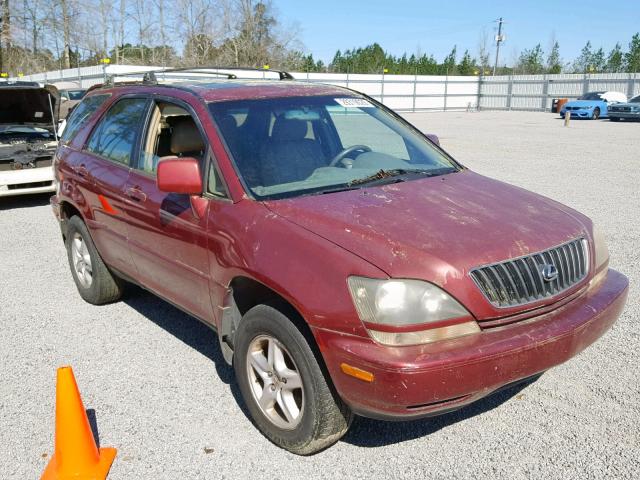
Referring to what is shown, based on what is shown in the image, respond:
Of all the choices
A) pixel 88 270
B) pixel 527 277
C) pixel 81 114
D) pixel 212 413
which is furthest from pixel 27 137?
pixel 527 277

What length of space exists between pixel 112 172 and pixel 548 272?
123 inches

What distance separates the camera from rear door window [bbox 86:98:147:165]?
443 cm

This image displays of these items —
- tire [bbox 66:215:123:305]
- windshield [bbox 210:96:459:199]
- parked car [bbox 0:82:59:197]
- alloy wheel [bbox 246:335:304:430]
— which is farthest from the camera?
parked car [bbox 0:82:59:197]

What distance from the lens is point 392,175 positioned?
3.76 meters

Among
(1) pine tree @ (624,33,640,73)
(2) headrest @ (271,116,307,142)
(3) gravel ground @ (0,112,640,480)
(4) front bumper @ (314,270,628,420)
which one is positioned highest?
(1) pine tree @ (624,33,640,73)

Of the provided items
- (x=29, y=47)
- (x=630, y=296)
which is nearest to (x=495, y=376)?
(x=630, y=296)

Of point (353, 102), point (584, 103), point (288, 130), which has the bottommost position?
point (584, 103)

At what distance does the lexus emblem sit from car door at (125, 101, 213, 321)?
5.83 feet

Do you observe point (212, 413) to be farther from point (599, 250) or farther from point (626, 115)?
point (626, 115)

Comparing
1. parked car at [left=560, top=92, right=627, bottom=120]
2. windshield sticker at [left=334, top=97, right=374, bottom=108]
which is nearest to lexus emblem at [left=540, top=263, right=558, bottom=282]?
windshield sticker at [left=334, top=97, right=374, bottom=108]

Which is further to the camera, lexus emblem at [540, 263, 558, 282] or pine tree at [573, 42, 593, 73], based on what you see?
pine tree at [573, 42, 593, 73]

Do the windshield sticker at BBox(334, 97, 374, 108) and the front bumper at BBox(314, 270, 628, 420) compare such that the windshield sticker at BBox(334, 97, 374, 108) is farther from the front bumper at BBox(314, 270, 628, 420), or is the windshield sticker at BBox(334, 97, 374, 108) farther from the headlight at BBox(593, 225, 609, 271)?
the front bumper at BBox(314, 270, 628, 420)

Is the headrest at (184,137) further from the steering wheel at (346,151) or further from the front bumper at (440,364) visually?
the front bumper at (440,364)

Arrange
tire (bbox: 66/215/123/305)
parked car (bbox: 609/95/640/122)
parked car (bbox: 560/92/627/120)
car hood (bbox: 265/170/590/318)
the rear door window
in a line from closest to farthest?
car hood (bbox: 265/170/590/318)
the rear door window
tire (bbox: 66/215/123/305)
parked car (bbox: 609/95/640/122)
parked car (bbox: 560/92/627/120)
